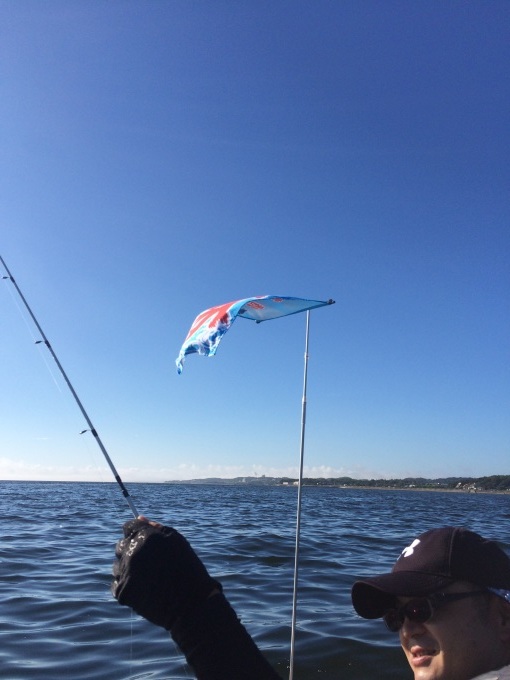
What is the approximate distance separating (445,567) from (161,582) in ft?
3.81

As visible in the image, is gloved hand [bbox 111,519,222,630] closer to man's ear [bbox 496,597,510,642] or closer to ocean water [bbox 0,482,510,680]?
man's ear [bbox 496,597,510,642]

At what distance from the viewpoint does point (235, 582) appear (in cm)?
1041

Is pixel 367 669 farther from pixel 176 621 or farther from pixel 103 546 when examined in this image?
pixel 103 546

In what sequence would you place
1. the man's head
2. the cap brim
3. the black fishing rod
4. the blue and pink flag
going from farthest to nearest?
the blue and pink flag, the black fishing rod, the cap brim, the man's head

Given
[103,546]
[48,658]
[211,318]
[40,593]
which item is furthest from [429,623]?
[103,546]

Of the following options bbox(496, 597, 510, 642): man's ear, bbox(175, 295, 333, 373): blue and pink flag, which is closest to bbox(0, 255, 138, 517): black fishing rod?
bbox(175, 295, 333, 373): blue and pink flag

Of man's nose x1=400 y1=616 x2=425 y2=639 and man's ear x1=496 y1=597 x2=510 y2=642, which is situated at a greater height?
man's ear x1=496 y1=597 x2=510 y2=642

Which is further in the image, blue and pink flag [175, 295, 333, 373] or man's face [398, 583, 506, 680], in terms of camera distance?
blue and pink flag [175, 295, 333, 373]

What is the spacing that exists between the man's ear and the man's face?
16mm

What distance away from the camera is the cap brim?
232 cm

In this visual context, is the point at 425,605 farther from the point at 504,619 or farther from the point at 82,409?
the point at 82,409

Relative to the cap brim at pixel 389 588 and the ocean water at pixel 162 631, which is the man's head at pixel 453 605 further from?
the ocean water at pixel 162 631

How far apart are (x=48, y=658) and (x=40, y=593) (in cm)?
313

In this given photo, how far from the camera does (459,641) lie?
2229mm
